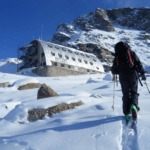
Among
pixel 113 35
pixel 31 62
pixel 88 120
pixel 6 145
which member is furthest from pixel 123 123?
pixel 113 35

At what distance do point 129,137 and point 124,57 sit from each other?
1792mm

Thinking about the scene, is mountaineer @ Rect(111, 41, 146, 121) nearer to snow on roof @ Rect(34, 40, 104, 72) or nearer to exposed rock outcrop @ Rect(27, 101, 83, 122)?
exposed rock outcrop @ Rect(27, 101, 83, 122)

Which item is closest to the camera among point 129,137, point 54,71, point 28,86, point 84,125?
point 129,137

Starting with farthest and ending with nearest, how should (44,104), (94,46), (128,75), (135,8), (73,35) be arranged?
(135,8), (73,35), (94,46), (44,104), (128,75)

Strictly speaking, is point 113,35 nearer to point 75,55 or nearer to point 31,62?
point 75,55

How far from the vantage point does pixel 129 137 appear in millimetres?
2408

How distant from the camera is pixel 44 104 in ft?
13.6

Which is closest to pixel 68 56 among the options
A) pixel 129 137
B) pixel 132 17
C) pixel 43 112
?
pixel 43 112

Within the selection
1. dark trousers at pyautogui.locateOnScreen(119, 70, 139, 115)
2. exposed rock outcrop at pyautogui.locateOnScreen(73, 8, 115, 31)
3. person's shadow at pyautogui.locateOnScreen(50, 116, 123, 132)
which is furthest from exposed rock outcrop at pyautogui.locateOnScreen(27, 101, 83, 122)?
exposed rock outcrop at pyautogui.locateOnScreen(73, 8, 115, 31)

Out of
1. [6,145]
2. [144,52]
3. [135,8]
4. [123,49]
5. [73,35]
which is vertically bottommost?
[6,145]

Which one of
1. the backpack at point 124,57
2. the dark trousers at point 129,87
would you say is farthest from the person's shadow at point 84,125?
the backpack at point 124,57

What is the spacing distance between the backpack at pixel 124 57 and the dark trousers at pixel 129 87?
166 millimetres

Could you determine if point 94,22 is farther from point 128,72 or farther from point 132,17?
point 128,72

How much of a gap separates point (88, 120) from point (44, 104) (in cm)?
148
